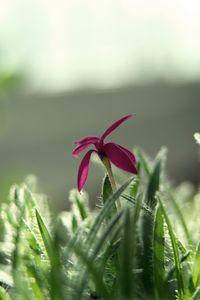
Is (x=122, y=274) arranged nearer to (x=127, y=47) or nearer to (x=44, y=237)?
(x=44, y=237)

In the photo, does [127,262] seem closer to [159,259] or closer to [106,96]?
[159,259]

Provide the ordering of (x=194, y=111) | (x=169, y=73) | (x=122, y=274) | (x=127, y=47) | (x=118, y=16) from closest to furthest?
(x=122, y=274) → (x=118, y=16) → (x=127, y=47) → (x=169, y=73) → (x=194, y=111)

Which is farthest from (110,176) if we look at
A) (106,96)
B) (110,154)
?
(106,96)

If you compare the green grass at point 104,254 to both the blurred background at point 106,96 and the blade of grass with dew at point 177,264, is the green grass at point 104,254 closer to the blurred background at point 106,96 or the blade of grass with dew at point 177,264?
the blade of grass with dew at point 177,264

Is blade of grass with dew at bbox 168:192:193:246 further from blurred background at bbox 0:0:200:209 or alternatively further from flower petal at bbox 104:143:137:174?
blurred background at bbox 0:0:200:209

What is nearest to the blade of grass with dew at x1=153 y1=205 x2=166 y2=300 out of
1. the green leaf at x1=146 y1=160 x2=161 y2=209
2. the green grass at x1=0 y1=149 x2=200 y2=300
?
the green grass at x1=0 y1=149 x2=200 y2=300

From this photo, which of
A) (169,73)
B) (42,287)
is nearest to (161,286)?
(42,287)
